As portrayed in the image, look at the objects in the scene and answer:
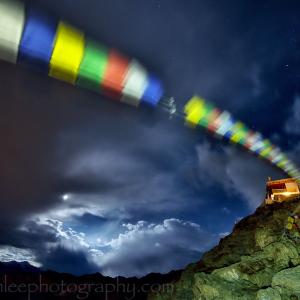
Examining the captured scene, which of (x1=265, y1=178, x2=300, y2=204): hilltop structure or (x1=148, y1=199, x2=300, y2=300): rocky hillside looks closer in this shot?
(x1=148, y1=199, x2=300, y2=300): rocky hillside

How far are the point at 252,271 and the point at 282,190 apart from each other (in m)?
42.6

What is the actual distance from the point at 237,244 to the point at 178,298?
16182 millimetres

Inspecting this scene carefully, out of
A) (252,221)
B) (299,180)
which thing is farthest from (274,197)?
(252,221)

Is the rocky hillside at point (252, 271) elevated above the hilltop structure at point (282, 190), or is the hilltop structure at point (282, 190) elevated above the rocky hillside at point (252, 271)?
the hilltop structure at point (282, 190)

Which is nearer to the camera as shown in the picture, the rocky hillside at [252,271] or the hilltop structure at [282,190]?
the rocky hillside at [252,271]

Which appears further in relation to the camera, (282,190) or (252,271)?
(282,190)

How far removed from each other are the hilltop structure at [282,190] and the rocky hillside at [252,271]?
1533 centimetres

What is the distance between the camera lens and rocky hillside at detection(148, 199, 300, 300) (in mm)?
27406

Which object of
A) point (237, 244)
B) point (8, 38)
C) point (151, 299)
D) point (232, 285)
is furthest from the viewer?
point (237, 244)

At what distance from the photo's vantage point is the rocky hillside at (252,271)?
2741 centimetres

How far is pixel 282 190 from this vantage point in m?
70.2

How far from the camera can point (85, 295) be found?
99.2m

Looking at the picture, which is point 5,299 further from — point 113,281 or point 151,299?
point 151,299

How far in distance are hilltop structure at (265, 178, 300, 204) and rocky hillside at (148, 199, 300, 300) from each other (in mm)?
15325
